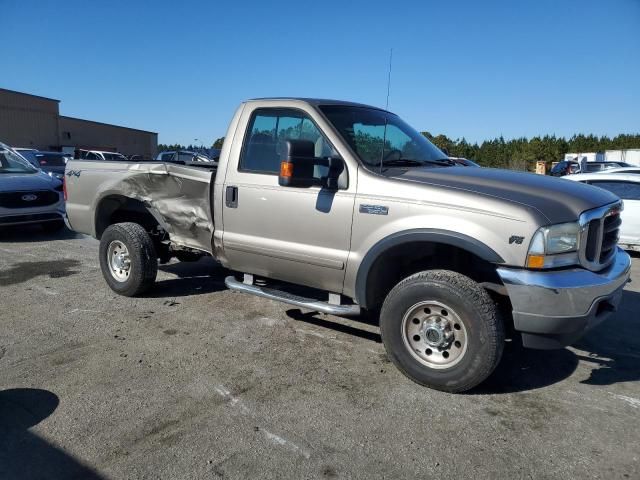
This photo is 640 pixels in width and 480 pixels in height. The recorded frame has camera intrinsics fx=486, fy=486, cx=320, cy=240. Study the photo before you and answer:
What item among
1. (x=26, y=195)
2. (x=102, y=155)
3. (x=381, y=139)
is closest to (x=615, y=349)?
(x=381, y=139)

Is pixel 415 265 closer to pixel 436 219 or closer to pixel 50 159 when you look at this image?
pixel 436 219

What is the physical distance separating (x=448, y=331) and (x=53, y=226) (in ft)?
29.0

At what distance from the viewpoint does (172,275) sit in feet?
21.3

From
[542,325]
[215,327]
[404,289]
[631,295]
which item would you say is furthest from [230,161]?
[631,295]

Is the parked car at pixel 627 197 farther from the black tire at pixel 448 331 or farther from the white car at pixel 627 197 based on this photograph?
the black tire at pixel 448 331

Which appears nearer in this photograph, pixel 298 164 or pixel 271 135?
pixel 298 164

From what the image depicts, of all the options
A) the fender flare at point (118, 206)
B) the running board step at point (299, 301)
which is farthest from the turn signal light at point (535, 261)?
the fender flare at point (118, 206)

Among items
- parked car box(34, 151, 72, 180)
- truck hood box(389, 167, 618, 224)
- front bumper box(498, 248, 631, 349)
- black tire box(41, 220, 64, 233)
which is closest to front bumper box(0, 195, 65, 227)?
black tire box(41, 220, 64, 233)

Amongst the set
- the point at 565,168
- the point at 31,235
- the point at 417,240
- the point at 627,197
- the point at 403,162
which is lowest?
the point at 31,235

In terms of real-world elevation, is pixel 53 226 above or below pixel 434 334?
below

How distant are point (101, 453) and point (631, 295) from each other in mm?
6031

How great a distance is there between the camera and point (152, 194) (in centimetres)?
516

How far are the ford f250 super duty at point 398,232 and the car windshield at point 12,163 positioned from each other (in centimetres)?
558

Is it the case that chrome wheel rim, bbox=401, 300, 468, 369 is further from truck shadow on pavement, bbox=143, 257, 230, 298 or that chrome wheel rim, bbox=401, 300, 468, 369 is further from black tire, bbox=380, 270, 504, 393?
truck shadow on pavement, bbox=143, 257, 230, 298
